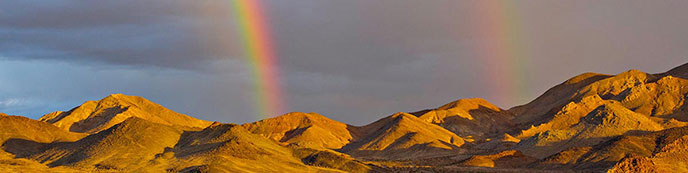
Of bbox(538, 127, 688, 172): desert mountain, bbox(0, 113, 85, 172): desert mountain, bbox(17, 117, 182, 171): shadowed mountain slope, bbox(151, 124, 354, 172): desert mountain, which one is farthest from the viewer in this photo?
bbox(0, 113, 85, 172): desert mountain

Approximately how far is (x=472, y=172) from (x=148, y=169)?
2649 inches

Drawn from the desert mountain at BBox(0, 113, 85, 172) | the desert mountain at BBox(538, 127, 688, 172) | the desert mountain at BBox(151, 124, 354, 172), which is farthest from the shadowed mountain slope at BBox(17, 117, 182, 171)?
the desert mountain at BBox(538, 127, 688, 172)

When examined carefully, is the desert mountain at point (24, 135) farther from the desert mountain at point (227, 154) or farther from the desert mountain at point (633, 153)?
the desert mountain at point (633, 153)

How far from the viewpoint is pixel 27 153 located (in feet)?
532

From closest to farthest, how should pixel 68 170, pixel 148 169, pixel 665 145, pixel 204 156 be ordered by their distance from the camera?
pixel 68 170
pixel 148 169
pixel 204 156
pixel 665 145

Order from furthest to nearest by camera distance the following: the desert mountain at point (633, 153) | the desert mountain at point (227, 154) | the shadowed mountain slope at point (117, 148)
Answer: the desert mountain at point (633, 153) < the shadowed mountain slope at point (117, 148) < the desert mountain at point (227, 154)

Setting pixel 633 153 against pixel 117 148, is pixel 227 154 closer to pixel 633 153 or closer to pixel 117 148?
pixel 117 148

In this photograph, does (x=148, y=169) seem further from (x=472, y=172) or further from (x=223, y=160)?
(x=472, y=172)

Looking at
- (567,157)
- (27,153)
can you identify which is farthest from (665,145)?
(27,153)

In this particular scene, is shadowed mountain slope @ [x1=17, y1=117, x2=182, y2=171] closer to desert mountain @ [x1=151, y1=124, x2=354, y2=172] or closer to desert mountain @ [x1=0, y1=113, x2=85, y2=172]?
desert mountain @ [x1=151, y1=124, x2=354, y2=172]

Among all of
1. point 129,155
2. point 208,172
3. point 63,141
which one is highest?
point 63,141

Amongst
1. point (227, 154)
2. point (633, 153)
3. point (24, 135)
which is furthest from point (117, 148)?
point (633, 153)

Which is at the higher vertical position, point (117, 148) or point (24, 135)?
point (24, 135)

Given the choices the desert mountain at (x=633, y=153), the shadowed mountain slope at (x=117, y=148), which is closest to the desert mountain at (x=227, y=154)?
the shadowed mountain slope at (x=117, y=148)
